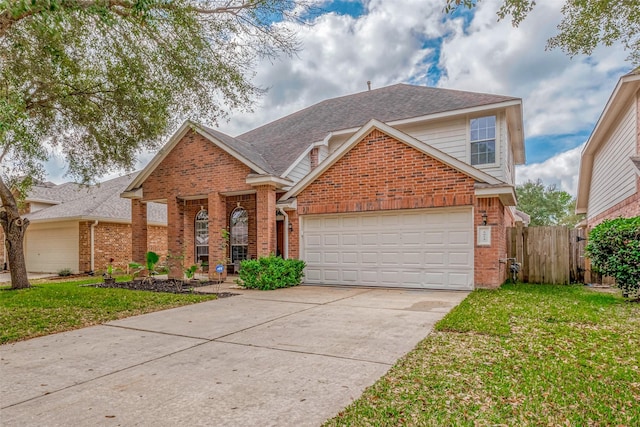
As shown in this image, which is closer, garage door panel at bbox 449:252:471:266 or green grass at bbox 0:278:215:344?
green grass at bbox 0:278:215:344

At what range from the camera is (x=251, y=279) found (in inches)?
432

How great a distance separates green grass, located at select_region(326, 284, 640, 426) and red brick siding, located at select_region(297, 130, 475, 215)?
4.31 m

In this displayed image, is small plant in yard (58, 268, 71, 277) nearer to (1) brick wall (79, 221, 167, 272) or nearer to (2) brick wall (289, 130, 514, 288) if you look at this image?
(1) brick wall (79, 221, 167, 272)

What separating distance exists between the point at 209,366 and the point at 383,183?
7681mm

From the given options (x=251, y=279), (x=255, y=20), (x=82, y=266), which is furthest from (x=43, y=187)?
(x=255, y=20)

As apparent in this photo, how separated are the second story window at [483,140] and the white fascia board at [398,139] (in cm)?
314

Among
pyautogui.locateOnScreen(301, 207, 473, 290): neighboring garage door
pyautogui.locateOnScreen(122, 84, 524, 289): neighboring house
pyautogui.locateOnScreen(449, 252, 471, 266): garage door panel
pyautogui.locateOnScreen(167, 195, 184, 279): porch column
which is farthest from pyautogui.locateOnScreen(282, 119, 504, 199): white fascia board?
pyautogui.locateOnScreen(167, 195, 184, 279): porch column

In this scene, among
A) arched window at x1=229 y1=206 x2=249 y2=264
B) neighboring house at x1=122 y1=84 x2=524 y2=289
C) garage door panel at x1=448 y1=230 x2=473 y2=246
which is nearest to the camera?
garage door panel at x1=448 y1=230 x2=473 y2=246

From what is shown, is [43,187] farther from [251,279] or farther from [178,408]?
[178,408]

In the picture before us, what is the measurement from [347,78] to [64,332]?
15107mm

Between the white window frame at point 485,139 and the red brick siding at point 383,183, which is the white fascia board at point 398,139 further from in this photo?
the white window frame at point 485,139

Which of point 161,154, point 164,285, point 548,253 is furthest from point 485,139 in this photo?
point 164,285

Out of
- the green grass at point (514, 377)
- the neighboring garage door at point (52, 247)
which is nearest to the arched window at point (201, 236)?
the neighboring garage door at point (52, 247)

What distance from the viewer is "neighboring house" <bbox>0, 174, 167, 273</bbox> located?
681 inches
